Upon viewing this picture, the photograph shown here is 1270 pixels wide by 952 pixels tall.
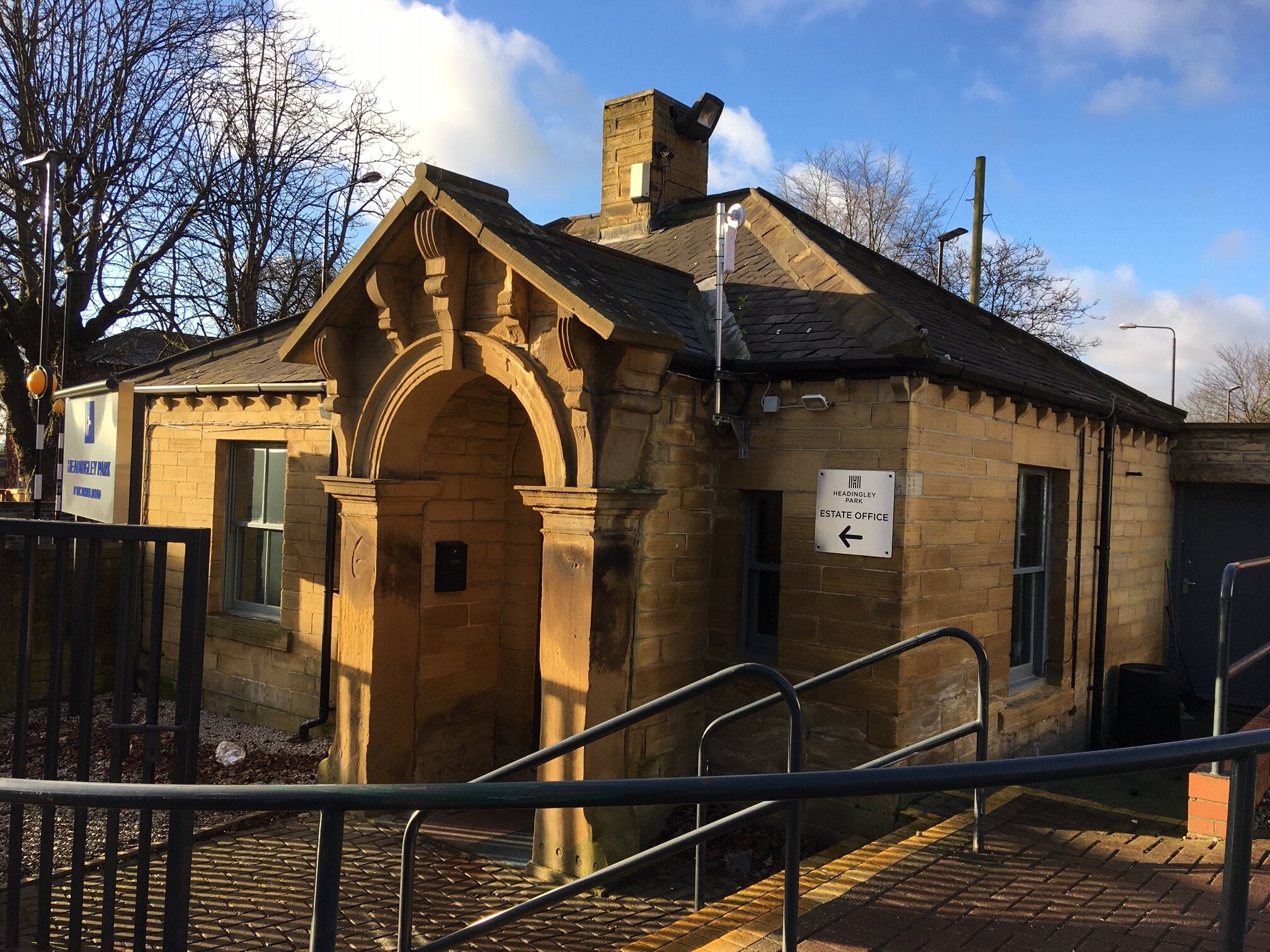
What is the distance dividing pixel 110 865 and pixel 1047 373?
8.09 meters

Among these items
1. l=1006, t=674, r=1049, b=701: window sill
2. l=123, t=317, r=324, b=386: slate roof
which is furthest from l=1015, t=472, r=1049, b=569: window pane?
l=123, t=317, r=324, b=386: slate roof

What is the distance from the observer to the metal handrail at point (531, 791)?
1808mm

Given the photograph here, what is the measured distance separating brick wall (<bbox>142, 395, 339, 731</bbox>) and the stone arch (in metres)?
2.59

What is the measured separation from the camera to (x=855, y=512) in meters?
6.40

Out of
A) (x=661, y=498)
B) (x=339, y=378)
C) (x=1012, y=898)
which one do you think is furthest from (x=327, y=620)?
(x=1012, y=898)

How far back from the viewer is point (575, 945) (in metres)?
5.10

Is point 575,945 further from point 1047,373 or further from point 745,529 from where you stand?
point 1047,373

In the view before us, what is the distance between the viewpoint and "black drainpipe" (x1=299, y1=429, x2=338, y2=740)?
359 inches

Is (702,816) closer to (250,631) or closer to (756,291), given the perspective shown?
(756,291)

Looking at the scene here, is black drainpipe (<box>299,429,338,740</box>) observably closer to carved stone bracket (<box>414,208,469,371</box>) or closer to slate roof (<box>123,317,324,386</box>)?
slate roof (<box>123,317,324,386</box>)

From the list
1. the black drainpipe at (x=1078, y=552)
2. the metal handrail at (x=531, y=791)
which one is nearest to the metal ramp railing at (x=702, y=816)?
the metal handrail at (x=531, y=791)

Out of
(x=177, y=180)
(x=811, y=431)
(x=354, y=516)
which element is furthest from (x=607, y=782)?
(x=177, y=180)

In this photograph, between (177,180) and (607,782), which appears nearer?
(607,782)

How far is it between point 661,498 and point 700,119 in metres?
5.63
